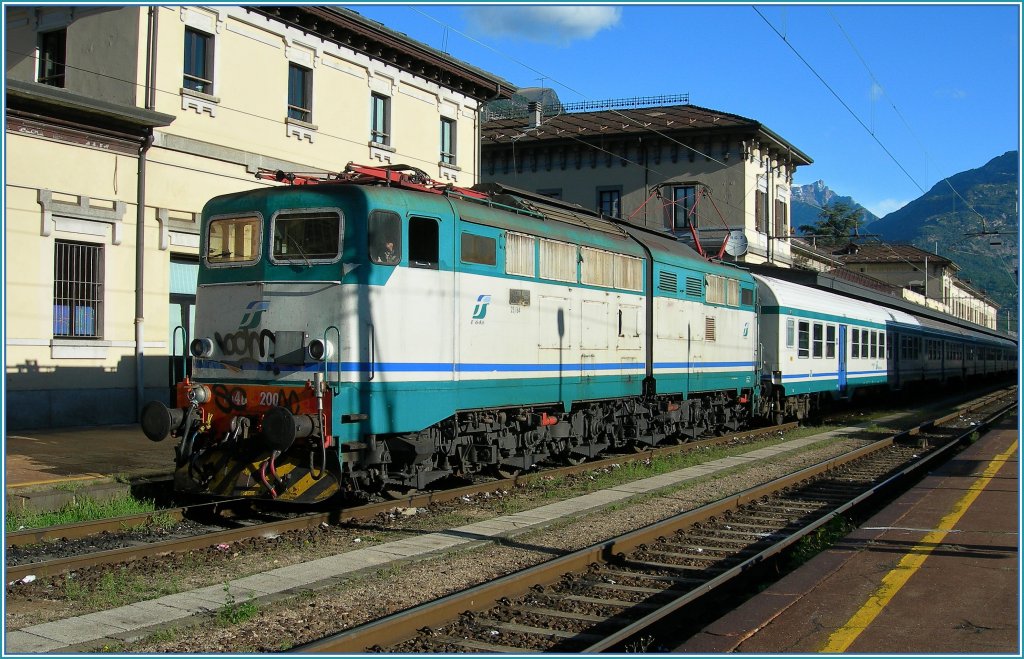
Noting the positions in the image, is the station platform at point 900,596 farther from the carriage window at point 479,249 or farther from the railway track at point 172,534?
the carriage window at point 479,249

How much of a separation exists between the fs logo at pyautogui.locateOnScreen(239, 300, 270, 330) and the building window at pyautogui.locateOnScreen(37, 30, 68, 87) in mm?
12151

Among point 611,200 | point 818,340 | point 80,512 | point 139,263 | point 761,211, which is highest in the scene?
point 611,200

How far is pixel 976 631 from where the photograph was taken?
6105mm

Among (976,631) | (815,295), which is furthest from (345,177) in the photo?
(815,295)

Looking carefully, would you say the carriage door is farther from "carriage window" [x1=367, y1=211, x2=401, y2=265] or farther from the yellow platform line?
"carriage window" [x1=367, y1=211, x2=401, y2=265]

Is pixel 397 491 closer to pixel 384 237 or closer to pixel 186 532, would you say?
pixel 186 532

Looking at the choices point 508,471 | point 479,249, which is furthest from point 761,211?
point 479,249

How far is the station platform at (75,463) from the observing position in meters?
11.2

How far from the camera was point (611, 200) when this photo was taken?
45906mm

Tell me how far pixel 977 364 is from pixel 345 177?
52584 mm

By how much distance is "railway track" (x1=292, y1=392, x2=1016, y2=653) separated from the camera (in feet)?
21.5

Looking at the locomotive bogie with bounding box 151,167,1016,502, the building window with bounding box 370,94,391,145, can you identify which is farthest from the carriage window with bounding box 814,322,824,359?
the building window with bounding box 370,94,391,145

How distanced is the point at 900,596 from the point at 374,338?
19.3ft

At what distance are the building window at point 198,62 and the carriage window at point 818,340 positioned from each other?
54.1 ft
